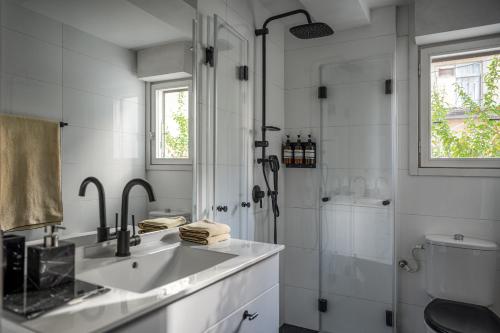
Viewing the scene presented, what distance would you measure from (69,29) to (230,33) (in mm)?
1115

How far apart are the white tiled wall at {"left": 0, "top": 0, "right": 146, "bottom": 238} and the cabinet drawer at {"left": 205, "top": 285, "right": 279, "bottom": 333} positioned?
62 centimetres

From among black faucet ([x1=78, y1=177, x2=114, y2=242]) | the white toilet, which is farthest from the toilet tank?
black faucet ([x1=78, y1=177, x2=114, y2=242])

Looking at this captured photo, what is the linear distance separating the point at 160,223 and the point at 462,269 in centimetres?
182

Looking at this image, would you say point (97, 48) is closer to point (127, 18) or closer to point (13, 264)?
point (127, 18)

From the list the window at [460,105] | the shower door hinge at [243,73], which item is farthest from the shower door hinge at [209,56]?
the window at [460,105]

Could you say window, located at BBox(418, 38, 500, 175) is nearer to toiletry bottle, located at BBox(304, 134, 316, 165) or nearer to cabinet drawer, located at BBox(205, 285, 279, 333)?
toiletry bottle, located at BBox(304, 134, 316, 165)

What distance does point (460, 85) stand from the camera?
2.49 meters

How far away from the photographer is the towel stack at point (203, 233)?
167 cm

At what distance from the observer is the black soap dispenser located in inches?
39.7

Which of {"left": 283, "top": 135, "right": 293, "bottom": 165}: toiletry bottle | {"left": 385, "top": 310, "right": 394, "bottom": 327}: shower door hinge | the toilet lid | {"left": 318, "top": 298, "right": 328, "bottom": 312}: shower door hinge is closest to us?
the toilet lid

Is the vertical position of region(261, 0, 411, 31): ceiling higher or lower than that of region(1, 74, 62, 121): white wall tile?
higher

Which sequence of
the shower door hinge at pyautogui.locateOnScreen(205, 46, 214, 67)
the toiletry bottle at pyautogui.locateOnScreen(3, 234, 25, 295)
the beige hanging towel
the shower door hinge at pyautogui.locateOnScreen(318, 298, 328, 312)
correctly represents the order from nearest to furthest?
the toiletry bottle at pyautogui.locateOnScreen(3, 234, 25, 295) → the beige hanging towel → the shower door hinge at pyautogui.locateOnScreen(205, 46, 214, 67) → the shower door hinge at pyautogui.locateOnScreen(318, 298, 328, 312)

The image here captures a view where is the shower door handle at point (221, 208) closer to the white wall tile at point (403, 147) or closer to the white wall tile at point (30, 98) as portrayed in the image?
the white wall tile at point (30, 98)

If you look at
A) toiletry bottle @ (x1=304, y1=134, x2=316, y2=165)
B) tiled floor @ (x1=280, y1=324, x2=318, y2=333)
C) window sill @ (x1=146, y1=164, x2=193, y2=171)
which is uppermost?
toiletry bottle @ (x1=304, y1=134, x2=316, y2=165)
